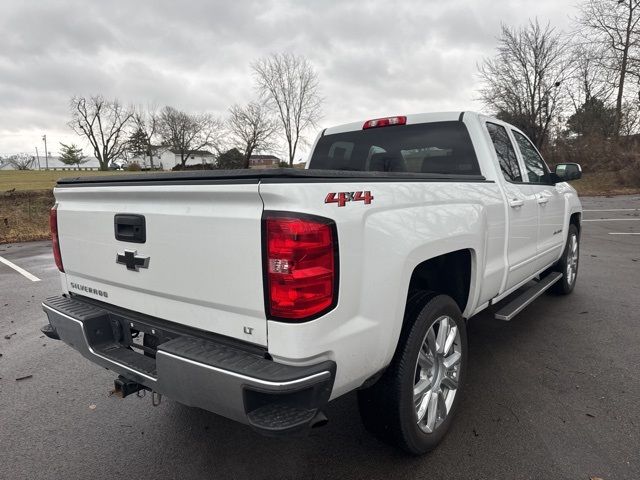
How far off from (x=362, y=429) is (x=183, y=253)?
1.57 meters

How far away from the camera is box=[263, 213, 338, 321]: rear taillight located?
1.64 metres

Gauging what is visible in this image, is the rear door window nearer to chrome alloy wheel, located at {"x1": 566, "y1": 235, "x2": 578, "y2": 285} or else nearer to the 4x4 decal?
the 4x4 decal

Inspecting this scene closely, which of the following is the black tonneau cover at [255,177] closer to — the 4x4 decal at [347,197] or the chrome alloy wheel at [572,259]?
the 4x4 decal at [347,197]

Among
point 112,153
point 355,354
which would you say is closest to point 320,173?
point 355,354

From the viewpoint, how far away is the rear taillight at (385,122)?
11.8 ft

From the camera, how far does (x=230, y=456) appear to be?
2.41 metres

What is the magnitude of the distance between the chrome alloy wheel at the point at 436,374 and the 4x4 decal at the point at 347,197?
0.88m

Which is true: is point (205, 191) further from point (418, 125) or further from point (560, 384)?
point (560, 384)

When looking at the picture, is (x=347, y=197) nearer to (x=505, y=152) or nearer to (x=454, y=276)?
(x=454, y=276)

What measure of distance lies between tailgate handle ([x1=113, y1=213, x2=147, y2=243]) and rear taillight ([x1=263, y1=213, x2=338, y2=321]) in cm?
77

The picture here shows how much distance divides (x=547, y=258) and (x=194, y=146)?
57119 mm

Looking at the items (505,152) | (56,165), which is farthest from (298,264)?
(56,165)

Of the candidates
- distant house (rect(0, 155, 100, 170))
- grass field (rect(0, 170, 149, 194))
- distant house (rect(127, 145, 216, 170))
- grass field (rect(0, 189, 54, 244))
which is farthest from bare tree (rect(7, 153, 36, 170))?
grass field (rect(0, 189, 54, 244))

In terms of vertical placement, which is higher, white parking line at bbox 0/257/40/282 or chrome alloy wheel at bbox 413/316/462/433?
chrome alloy wheel at bbox 413/316/462/433
